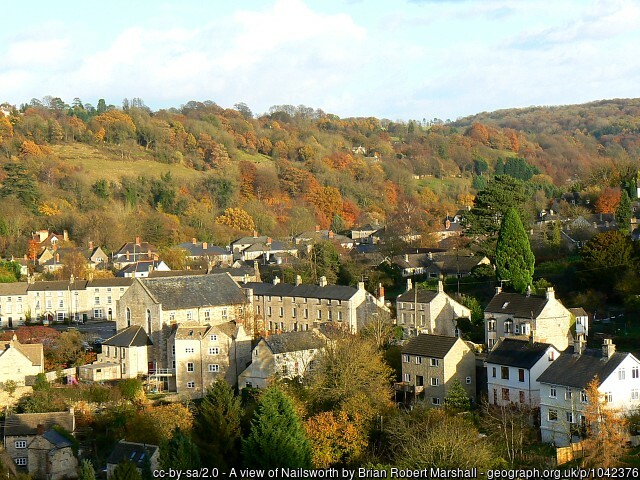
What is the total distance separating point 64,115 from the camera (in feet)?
408

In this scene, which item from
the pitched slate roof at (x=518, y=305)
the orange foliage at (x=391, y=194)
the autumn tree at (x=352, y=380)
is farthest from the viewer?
the orange foliage at (x=391, y=194)

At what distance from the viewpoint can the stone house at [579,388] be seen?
36.1 meters

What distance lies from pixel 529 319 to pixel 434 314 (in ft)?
21.4

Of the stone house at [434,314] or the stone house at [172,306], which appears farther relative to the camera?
the stone house at [172,306]

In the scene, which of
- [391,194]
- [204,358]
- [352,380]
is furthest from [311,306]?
[391,194]

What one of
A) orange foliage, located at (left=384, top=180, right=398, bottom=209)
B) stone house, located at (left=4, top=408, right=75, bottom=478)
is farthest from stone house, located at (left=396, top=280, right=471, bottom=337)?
orange foliage, located at (left=384, top=180, right=398, bottom=209)

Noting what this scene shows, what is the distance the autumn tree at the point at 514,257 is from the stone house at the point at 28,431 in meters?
21.8

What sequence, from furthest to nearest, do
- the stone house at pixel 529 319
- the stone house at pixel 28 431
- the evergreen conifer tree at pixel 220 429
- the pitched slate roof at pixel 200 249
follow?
the pitched slate roof at pixel 200 249, the stone house at pixel 529 319, the stone house at pixel 28 431, the evergreen conifer tree at pixel 220 429

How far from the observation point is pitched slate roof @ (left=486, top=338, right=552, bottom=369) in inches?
1550

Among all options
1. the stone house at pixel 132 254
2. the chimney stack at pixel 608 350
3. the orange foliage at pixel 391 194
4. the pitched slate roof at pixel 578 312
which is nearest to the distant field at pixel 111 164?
the orange foliage at pixel 391 194

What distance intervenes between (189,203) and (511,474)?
234 feet

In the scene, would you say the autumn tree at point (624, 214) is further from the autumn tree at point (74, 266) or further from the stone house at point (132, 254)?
the autumn tree at point (74, 266)

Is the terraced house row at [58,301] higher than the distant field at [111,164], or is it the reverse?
the distant field at [111,164]

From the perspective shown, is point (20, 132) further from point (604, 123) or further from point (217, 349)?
point (604, 123)
